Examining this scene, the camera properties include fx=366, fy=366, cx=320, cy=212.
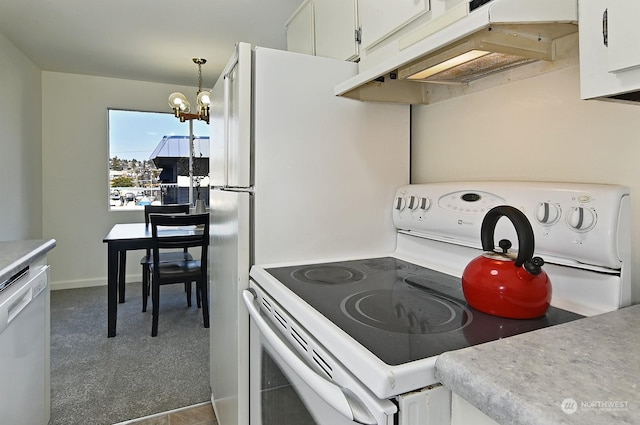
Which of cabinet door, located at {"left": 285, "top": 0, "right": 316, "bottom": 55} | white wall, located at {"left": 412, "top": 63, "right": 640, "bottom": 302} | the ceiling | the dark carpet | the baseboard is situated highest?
the ceiling

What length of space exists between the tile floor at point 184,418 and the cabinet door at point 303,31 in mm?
1899

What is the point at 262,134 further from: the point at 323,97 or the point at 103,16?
the point at 103,16

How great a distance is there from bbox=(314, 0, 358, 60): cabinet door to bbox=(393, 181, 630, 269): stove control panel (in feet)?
2.24

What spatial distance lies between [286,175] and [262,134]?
0.55 feet

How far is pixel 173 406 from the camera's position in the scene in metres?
1.91

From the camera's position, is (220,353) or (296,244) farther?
(220,353)

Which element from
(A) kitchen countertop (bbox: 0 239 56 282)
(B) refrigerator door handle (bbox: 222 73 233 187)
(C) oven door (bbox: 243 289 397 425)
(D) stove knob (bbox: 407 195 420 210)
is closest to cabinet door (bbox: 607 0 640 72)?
(C) oven door (bbox: 243 289 397 425)

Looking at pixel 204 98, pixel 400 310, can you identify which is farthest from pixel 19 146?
A: pixel 400 310

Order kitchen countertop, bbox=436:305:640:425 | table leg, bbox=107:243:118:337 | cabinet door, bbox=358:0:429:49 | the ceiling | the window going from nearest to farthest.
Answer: kitchen countertop, bbox=436:305:640:425
cabinet door, bbox=358:0:429:49
the ceiling
table leg, bbox=107:243:118:337
the window

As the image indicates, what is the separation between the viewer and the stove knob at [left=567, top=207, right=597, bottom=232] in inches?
32.1

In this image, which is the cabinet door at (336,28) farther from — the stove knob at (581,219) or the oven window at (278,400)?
the oven window at (278,400)

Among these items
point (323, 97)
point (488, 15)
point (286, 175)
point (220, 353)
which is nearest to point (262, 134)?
point (286, 175)

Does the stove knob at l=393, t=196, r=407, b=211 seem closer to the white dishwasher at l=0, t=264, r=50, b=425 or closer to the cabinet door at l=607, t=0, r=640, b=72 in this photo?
the cabinet door at l=607, t=0, r=640, b=72

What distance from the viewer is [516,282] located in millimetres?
774
